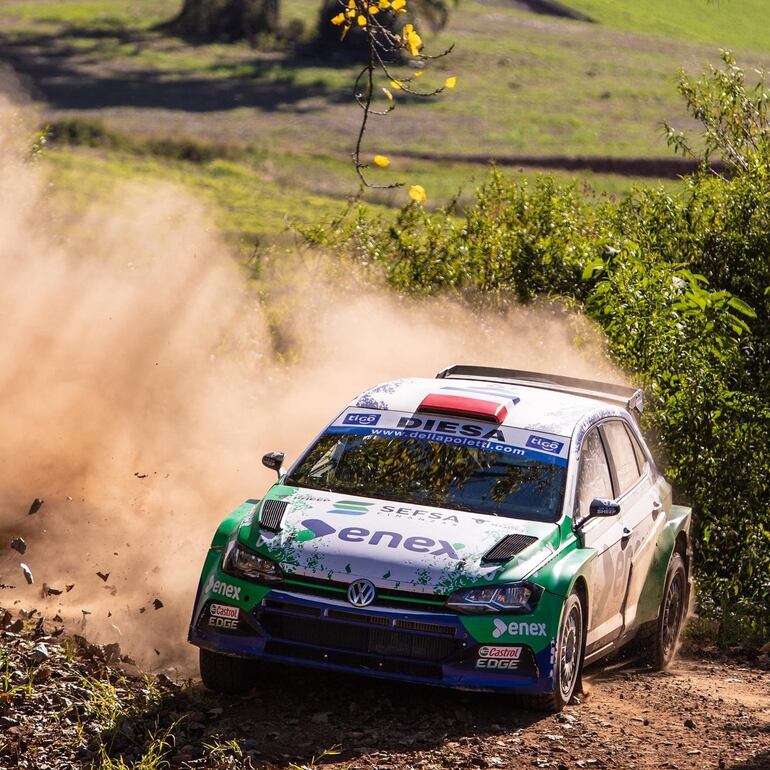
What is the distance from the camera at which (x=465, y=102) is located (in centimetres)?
6581

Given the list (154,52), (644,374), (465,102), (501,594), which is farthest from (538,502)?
(154,52)

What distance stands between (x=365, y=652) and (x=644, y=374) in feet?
21.3

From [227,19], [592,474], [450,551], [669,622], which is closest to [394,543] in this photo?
[450,551]

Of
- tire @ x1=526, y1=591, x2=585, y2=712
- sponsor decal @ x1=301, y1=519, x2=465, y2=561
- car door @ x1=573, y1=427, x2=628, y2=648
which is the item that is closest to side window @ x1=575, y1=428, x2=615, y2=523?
car door @ x1=573, y1=427, x2=628, y2=648

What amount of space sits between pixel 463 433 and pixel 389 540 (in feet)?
4.09

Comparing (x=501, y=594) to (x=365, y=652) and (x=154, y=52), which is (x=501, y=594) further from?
(x=154, y=52)

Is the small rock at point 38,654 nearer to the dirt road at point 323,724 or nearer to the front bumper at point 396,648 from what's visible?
the dirt road at point 323,724

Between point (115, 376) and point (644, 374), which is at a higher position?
point (644, 374)

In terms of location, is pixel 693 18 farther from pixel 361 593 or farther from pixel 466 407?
pixel 361 593

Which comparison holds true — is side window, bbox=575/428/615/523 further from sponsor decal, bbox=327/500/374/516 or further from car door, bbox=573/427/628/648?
sponsor decal, bbox=327/500/374/516

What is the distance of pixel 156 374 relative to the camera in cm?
1442

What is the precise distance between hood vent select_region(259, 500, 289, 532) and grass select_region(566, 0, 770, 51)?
56.9 m

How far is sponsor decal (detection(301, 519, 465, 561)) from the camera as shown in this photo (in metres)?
7.00

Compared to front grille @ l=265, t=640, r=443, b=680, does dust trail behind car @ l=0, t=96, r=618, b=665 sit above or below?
below
